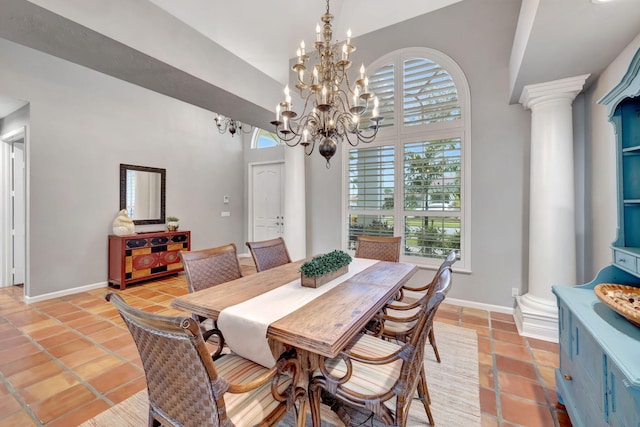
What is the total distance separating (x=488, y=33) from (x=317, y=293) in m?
3.59

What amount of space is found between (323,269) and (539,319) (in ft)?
7.48

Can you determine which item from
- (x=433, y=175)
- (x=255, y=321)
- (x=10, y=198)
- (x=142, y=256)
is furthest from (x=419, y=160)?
(x=10, y=198)

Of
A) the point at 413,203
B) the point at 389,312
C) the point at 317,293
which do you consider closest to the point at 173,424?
the point at 317,293

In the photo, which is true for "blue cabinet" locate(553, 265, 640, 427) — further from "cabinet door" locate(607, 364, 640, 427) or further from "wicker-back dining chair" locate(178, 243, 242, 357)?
"wicker-back dining chair" locate(178, 243, 242, 357)

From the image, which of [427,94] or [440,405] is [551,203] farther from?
[440,405]

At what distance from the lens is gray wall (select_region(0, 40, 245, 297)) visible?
11.7ft

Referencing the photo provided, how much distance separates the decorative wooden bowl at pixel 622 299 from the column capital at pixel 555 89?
1.94 m

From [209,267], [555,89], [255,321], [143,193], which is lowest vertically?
[255,321]

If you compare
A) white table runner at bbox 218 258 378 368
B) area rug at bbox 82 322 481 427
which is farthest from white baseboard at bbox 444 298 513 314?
white table runner at bbox 218 258 378 368

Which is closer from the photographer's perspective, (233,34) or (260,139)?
(233,34)

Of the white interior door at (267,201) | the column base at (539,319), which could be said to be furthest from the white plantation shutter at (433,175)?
the white interior door at (267,201)

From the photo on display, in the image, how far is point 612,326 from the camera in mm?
1249

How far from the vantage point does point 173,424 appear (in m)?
1.10

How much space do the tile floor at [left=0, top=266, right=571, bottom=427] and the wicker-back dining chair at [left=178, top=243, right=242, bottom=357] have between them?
0.83 metres
